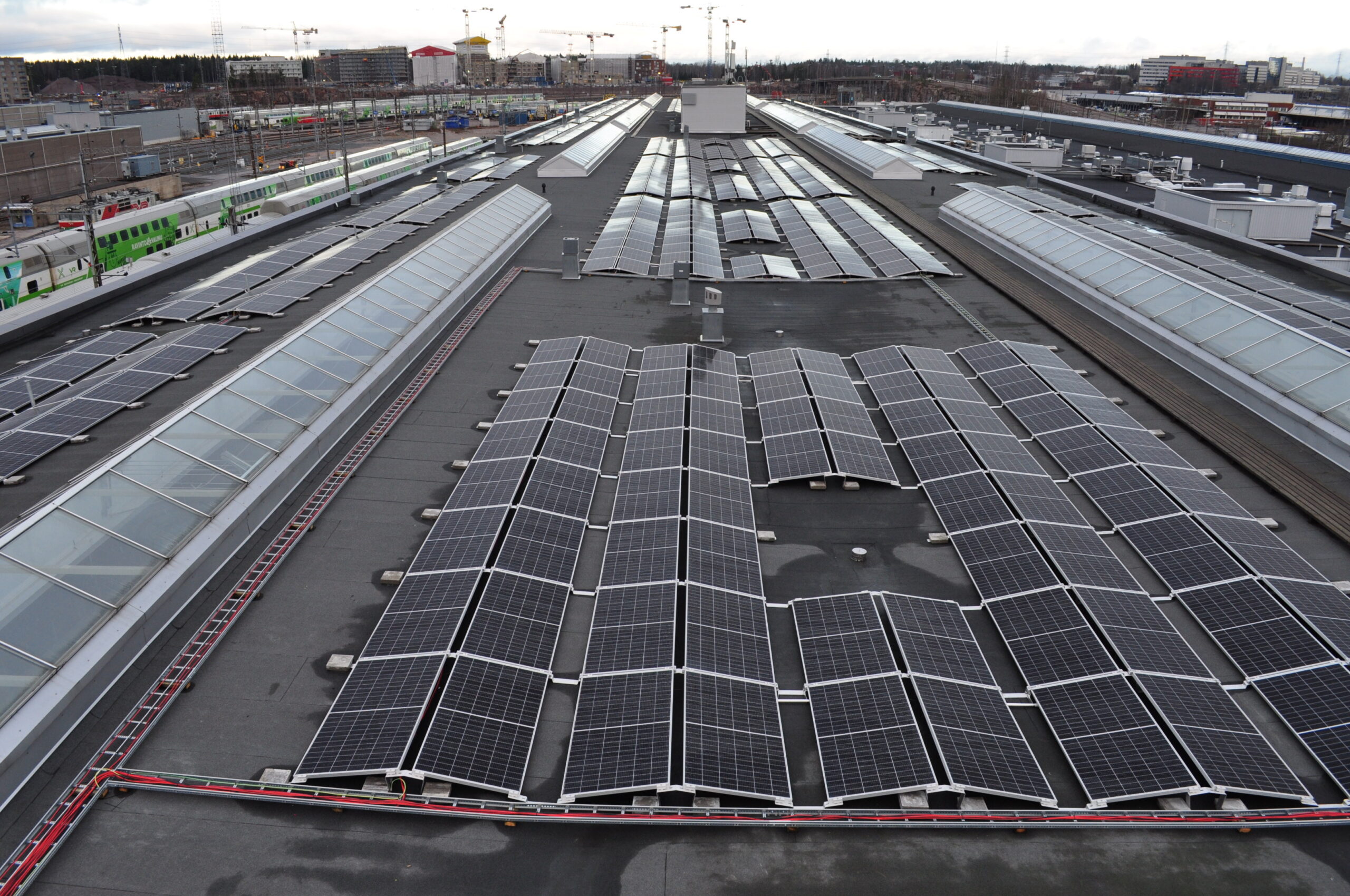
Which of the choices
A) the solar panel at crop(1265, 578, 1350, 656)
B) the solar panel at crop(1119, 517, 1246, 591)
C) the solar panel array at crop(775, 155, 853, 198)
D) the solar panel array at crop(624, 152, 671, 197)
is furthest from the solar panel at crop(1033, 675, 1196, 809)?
the solar panel array at crop(775, 155, 853, 198)

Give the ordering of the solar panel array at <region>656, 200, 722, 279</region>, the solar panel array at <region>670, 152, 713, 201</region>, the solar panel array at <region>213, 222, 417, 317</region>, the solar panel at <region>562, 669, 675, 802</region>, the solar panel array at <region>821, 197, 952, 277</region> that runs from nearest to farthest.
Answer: the solar panel at <region>562, 669, 675, 802</region> → the solar panel array at <region>213, 222, 417, 317</region> → the solar panel array at <region>656, 200, 722, 279</region> → the solar panel array at <region>821, 197, 952, 277</region> → the solar panel array at <region>670, 152, 713, 201</region>

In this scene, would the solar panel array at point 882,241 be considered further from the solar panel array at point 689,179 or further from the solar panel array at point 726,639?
the solar panel array at point 726,639

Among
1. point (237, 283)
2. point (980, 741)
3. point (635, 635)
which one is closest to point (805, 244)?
point (237, 283)

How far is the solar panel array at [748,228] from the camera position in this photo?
46.2m

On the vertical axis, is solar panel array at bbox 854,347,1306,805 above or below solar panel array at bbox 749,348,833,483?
below

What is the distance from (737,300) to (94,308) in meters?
25.0

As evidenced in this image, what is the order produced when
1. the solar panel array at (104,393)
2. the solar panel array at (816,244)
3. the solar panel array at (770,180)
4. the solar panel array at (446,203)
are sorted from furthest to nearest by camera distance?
the solar panel array at (770,180) → the solar panel array at (446,203) → the solar panel array at (816,244) → the solar panel array at (104,393)

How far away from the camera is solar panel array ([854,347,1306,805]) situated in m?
12.2

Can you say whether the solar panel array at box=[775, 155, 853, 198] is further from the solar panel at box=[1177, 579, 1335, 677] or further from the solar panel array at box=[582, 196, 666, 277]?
the solar panel at box=[1177, 579, 1335, 677]

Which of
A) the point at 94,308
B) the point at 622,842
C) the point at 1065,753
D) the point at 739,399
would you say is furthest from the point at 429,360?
the point at 1065,753

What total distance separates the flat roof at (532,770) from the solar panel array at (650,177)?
3886cm

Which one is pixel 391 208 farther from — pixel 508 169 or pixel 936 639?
pixel 936 639

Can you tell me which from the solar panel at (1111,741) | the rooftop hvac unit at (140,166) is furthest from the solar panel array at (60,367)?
the rooftop hvac unit at (140,166)

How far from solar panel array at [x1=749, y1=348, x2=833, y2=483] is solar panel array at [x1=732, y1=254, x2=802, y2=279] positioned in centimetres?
1119
